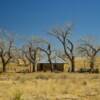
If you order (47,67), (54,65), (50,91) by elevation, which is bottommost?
(50,91)

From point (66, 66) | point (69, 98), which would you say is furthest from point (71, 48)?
point (69, 98)

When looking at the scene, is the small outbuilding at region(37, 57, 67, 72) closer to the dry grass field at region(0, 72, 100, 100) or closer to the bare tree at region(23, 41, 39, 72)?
the bare tree at region(23, 41, 39, 72)

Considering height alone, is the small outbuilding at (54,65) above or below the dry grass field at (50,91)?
above

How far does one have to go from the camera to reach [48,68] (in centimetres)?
7188

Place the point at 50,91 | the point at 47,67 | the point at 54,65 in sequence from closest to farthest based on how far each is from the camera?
the point at 50,91
the point at 54,65
the point at 47,67

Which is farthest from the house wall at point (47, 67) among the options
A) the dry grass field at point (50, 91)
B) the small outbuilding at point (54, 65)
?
the dry grass field at point (50, 91)

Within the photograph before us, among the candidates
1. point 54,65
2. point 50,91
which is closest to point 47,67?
point 54,65

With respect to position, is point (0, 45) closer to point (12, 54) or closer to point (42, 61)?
point (12, 54)

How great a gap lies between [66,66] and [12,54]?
1509 centimetres

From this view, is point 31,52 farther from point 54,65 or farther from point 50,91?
point 50,91

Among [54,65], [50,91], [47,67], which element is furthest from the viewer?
[47,67]

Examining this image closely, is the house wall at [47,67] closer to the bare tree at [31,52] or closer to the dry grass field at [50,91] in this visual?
the bare tree at [31,52]

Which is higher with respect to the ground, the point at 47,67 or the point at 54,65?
the point at 54,65

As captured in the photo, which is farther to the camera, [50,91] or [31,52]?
[31,52]
